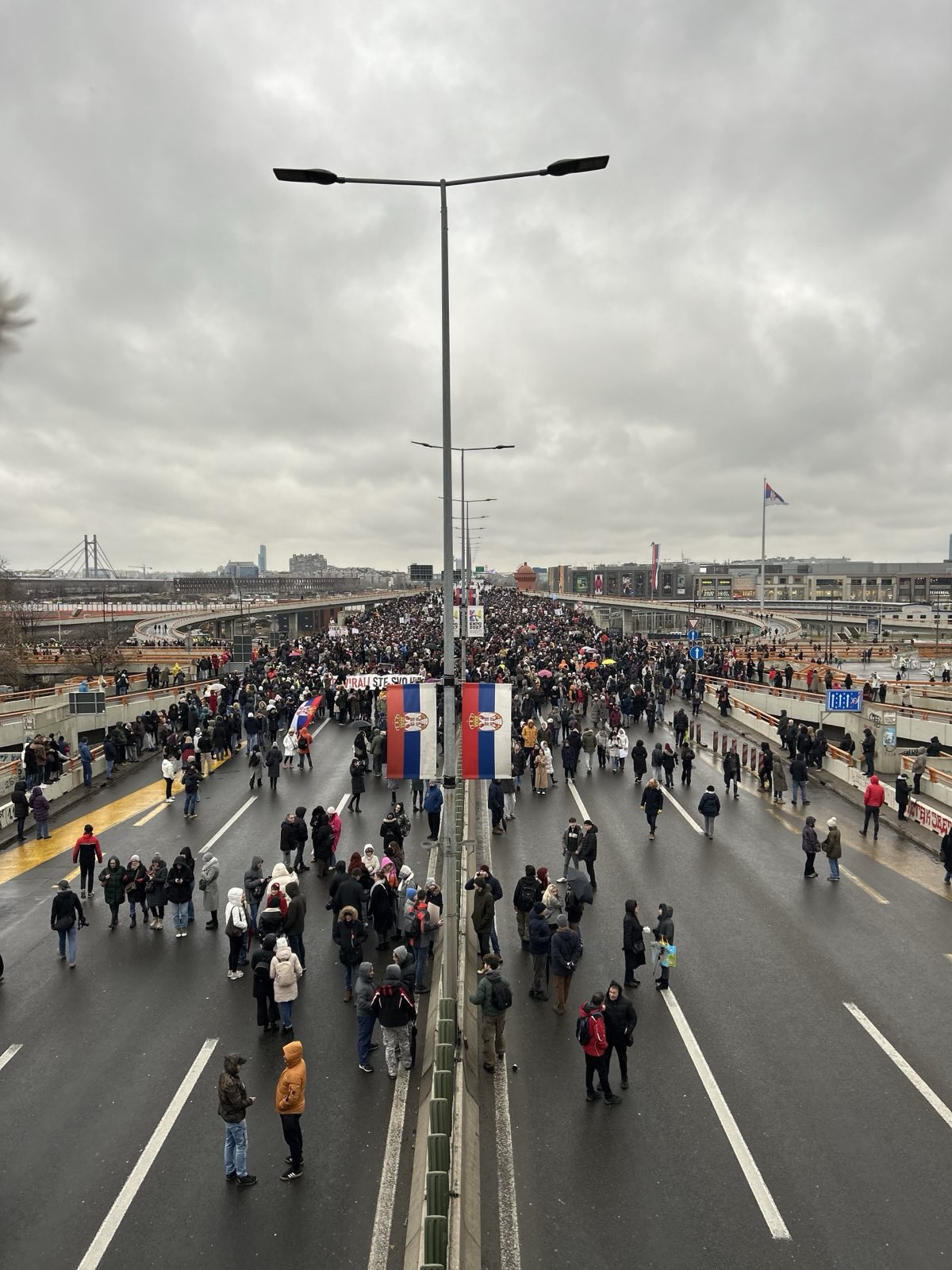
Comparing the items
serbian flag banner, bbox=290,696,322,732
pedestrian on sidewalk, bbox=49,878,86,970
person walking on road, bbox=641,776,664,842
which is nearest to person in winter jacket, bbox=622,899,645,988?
person walking on road, bbox=641,776,664,842

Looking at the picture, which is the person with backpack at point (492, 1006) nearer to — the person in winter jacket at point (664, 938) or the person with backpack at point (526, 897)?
the person with backpack at point (526, 897)

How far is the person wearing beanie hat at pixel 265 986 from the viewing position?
898cm

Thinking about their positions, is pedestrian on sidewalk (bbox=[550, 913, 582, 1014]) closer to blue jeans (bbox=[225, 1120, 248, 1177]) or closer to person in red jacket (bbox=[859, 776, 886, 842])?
blue jeans (bbox=[225, 1120, 248, 1177])

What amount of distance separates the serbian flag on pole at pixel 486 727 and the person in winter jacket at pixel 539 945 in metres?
1.99

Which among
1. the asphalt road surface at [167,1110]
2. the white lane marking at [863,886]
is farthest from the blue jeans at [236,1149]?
the white lane marking at [863,886]

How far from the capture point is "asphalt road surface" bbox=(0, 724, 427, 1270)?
6230mm

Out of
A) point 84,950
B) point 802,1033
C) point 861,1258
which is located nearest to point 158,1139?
point 84,950

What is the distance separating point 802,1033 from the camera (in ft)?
30.2

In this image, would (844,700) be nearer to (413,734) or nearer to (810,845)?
(810,845)

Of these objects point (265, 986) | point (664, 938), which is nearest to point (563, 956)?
point (664, 938)

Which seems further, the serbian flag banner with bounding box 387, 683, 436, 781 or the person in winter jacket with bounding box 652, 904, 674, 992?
the serbian flag banner with bounding box 387, 683, 436, 781

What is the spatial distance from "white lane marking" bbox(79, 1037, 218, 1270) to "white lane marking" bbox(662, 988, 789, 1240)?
19.0 feet

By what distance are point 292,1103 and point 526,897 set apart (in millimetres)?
5061

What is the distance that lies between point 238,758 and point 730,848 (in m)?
17.1
